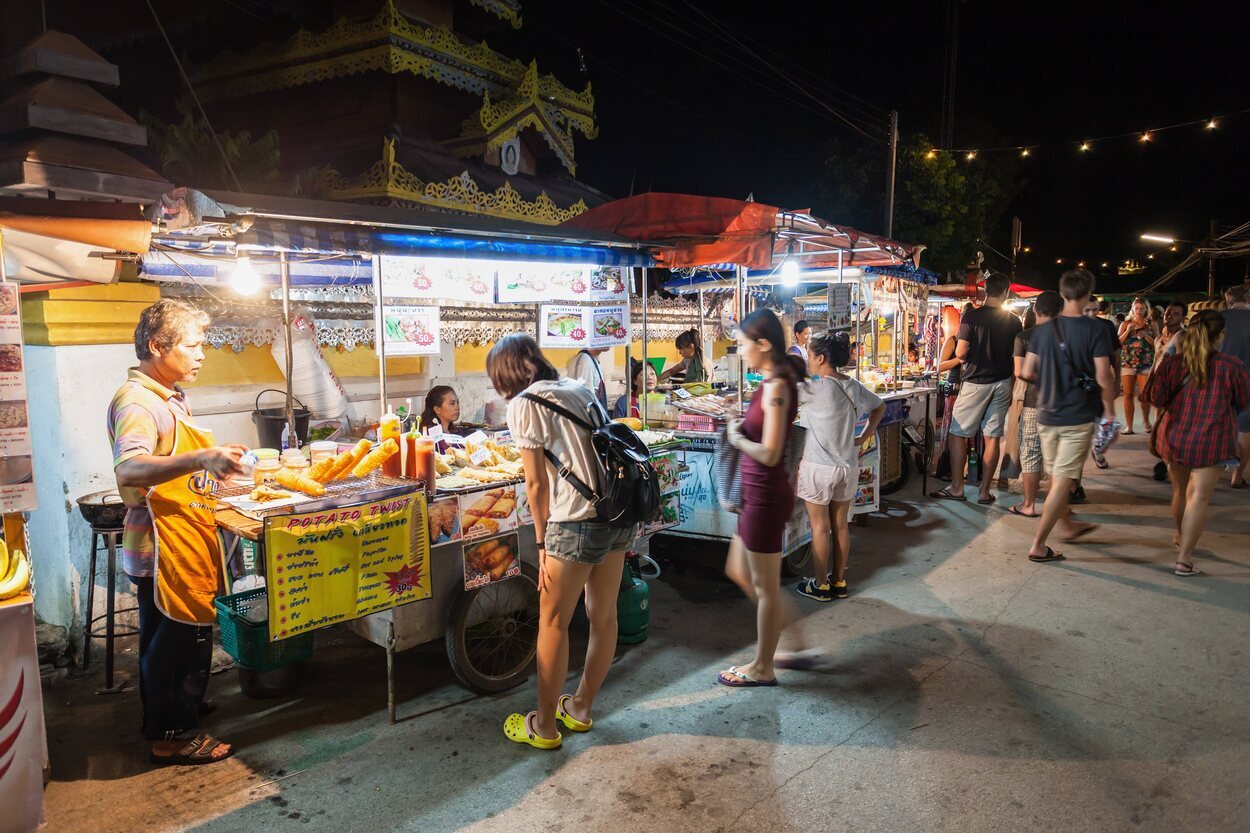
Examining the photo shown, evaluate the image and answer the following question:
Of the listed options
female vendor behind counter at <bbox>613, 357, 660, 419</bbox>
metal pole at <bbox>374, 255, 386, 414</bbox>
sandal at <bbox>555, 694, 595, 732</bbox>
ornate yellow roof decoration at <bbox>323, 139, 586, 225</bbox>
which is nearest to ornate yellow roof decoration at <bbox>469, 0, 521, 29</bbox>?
ornate yellow roof decoration at <bbox>323, 139, 586, 225</bbox>

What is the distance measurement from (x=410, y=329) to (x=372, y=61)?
7498mm

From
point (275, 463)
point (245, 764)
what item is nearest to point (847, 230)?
point (275, 463)

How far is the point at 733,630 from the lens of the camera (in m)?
5.07

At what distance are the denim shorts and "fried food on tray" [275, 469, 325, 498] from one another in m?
1.17

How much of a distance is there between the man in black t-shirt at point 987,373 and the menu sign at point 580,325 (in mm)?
4398

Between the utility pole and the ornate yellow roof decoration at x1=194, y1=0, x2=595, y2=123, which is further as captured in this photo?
the utility pole

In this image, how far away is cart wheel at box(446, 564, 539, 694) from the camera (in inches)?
159

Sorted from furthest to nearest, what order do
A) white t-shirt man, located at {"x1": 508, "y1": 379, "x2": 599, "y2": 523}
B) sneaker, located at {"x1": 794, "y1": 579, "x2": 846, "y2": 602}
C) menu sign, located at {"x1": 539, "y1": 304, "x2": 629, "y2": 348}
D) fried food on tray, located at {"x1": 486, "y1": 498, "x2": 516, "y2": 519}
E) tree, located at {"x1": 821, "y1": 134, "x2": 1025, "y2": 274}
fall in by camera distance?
tree, located at {"x1": 821, "y1": 134, "x2": 1025, "y2": 274}, menu sign, located at {"x1": 539, "y1": 304, "x2": 629, "y2": 348}, sneaker, located at {"x1": 794, "y1": 579, "x2": 846, "y2": 602}, fried food on tray, located at {"x1": 486, "y1": 498, "x2": 516, "y2": 519}, white t-shirt man, located at {"x1": 508, "y1": 379, "x2": 599, "y2": 523}

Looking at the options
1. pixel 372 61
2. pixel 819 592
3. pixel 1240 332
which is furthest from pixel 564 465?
pixel 372 61

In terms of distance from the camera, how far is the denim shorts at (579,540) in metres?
3.35

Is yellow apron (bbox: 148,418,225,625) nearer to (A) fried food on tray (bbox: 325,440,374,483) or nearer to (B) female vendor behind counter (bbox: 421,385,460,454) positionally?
(A) fried food on tray (bbox: 325,440,374,483)

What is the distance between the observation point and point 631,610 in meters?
4.75

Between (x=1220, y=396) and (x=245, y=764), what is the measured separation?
698 centimetres

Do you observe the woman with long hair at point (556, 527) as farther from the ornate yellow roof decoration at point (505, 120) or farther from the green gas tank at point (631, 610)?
the ornate yellow roof decoration at point (505, 120)
